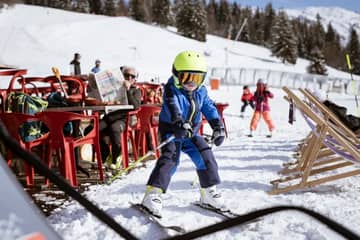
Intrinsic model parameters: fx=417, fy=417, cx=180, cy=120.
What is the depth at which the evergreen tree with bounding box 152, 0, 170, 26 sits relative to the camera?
7381cm

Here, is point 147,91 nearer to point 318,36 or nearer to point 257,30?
point 257,30

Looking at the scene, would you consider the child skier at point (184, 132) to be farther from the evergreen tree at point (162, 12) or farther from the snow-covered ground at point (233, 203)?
the evergreen tree at point (162, 12)

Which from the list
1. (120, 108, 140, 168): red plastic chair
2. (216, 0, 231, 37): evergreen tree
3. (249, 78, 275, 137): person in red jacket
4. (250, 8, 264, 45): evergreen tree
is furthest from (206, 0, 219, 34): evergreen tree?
(120, 108, 140, 168): red plastic chair

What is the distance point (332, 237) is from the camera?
3.07m

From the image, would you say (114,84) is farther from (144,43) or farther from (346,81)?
(144,43)

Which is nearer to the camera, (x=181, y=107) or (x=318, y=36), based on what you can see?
(x=181, y=107)

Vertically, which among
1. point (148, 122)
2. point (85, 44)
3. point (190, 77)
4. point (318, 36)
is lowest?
point (85, 44)

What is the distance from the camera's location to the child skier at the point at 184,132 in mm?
3631

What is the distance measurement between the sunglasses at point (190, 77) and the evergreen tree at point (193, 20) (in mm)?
60114

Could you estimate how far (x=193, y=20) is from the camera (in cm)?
6322

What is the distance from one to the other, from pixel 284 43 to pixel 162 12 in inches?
880

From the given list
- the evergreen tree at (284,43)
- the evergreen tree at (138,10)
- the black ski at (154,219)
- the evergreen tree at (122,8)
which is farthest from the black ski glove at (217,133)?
the evergreen tree at (122,8)

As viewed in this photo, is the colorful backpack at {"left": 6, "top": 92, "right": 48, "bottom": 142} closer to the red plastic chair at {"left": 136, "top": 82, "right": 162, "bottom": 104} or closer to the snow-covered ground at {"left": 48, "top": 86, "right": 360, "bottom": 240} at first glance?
the snow-covered ground at {"left": 48, "top": 86, "right": 360, "bottom": 240}

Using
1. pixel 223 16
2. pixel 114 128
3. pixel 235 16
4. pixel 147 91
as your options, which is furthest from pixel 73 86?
pixel 235 16
